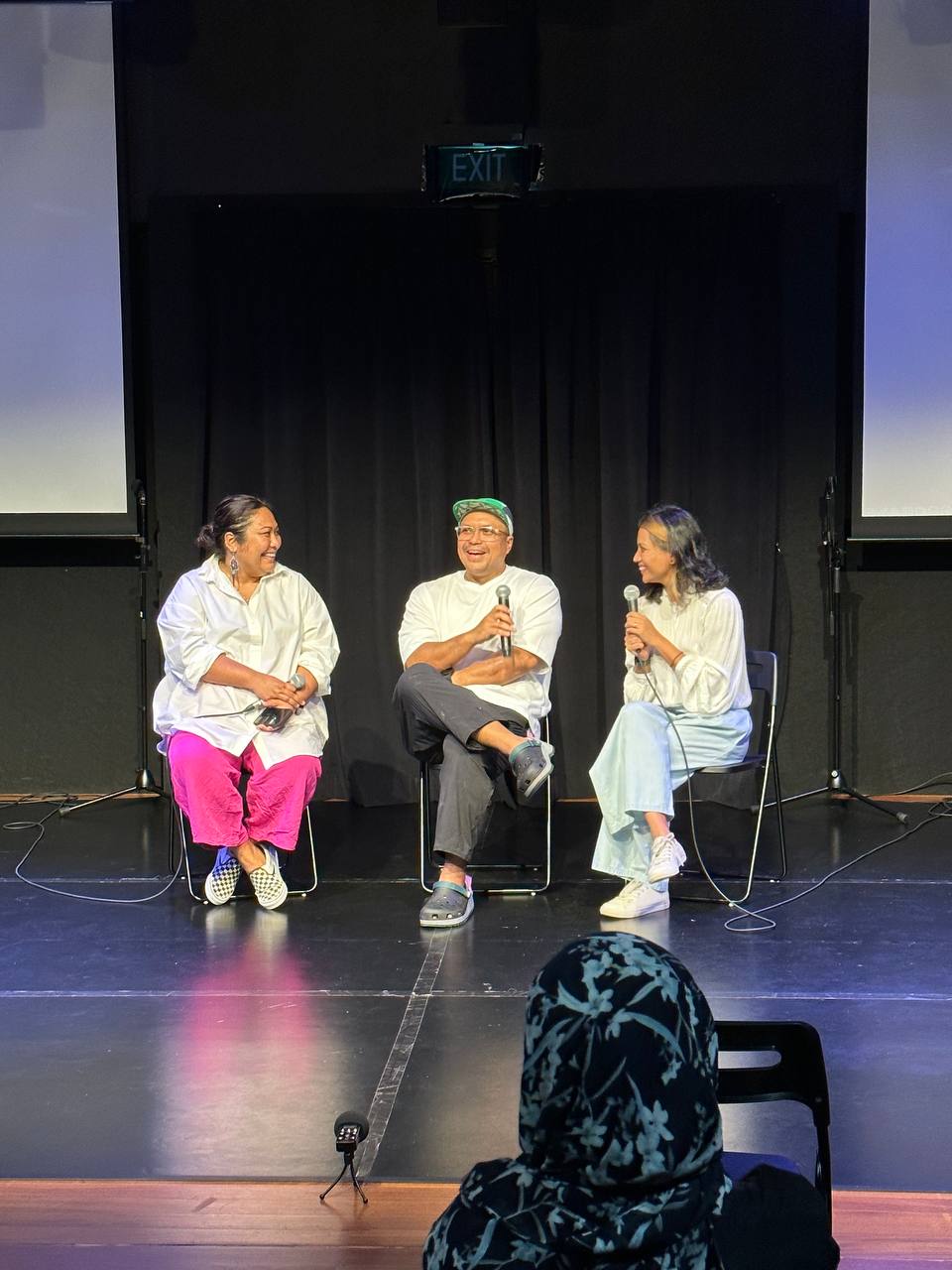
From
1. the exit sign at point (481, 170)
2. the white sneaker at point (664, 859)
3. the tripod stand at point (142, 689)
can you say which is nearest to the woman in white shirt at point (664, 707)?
the white sneaker at point (664, 859)

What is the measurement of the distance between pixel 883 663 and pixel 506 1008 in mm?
2787

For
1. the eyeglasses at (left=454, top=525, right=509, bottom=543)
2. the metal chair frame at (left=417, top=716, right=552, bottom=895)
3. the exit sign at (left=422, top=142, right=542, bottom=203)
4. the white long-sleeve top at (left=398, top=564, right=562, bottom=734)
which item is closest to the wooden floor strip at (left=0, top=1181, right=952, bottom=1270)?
the metal chair frame at (left=417, top=716, right=552, bottom=895)

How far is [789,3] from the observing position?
17.4ft

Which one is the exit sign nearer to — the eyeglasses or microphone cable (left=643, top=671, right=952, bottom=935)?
the eyeglasses

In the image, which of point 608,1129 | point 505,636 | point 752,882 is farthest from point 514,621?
point 608,1129

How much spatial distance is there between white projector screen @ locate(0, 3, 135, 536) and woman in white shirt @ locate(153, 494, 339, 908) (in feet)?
3.74

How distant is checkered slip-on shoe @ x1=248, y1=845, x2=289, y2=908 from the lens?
13.5 ft

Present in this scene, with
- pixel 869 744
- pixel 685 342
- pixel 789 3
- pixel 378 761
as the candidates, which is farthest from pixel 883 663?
pixel 789 3

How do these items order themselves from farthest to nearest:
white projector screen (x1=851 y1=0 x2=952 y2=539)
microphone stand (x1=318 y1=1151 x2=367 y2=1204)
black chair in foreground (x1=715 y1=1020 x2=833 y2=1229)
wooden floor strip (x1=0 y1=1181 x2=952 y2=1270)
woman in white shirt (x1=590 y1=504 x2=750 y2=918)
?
white projector screen (x1=851 y1=0 x2=952 y2=539)
woman in white shirt (x1=590 y1=504 x2=750 y2=918)
microphone stand (x1=318 y1=1151 x2=367 y2=1204)
wooden floor strip (x1=0 y1=1181 x2=952 y2=1270)
black chair in foreground (x1=715 y1=1020 x2=833 y2=1229)

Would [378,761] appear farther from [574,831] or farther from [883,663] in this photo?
[883,663]

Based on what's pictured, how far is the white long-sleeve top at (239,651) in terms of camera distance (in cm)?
430

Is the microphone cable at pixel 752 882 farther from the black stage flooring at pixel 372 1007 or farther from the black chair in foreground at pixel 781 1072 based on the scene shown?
the black chair in foreground at pixel 781 1072

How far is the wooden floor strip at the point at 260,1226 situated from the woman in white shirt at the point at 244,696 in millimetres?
1763

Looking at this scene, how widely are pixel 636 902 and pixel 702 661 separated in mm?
723
